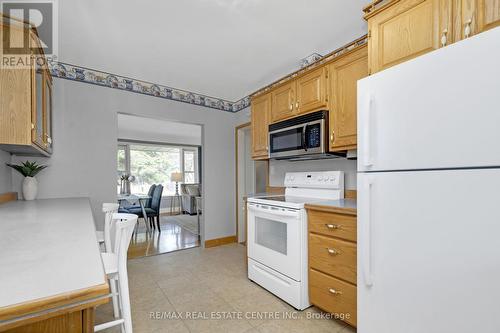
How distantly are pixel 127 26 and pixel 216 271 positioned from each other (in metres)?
2.60

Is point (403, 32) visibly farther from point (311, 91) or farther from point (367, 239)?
point (367, 239)

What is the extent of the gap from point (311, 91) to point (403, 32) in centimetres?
94

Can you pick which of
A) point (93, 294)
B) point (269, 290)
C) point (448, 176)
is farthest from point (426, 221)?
point (269, 290)

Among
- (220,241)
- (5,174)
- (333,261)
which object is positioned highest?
(5,174)

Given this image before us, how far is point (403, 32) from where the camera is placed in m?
1.35

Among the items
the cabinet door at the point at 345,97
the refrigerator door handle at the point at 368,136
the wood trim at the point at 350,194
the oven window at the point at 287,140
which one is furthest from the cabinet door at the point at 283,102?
the refrigerator door handle at the point at 368,136

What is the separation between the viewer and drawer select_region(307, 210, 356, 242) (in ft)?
5.27

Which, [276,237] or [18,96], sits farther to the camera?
[276,237]

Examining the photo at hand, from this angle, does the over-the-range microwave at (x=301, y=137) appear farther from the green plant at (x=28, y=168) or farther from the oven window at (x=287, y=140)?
the green plant at (x=28, y=168)

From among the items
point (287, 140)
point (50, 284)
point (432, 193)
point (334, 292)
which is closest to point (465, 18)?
point (432, 193)

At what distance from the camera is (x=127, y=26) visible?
6.31ft

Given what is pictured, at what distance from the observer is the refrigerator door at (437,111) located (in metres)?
0.88

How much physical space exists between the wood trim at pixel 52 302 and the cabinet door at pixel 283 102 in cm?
222

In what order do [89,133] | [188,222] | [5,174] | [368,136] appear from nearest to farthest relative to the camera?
[368,136] → [5,174] → [89,133] → [188,222]
